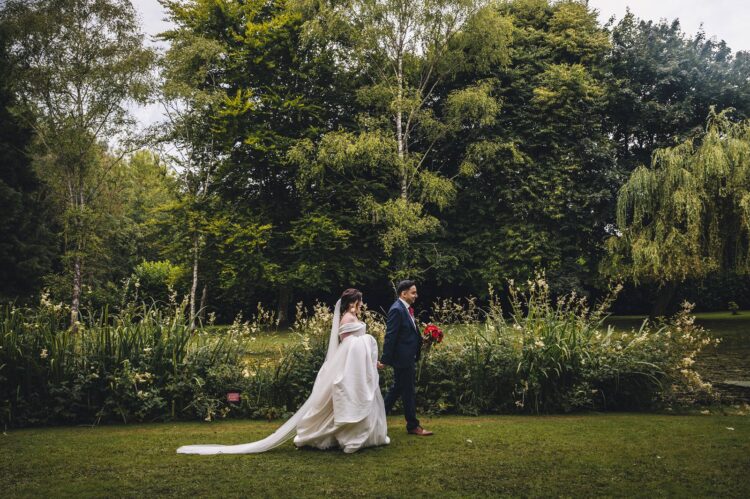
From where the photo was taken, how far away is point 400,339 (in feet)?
22.1

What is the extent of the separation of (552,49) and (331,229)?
538 inches

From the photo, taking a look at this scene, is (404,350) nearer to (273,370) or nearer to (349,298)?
(349,298)

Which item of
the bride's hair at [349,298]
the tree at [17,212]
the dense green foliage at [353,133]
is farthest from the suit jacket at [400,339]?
the tree at [17,212]

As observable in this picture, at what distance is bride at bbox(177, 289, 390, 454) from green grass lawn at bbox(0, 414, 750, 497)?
0.16m

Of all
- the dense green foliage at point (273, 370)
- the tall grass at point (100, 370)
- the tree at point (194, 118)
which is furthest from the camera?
the tree at point (194, 118)

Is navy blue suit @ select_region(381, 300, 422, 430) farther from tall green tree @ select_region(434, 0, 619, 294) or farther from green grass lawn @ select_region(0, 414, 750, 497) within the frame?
tall green tree @ select_region(434, 0, 619, 294)

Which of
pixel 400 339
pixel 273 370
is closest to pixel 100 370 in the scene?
pixel 273 370

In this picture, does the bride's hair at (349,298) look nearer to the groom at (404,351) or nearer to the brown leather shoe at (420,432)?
the groom at (404,351)

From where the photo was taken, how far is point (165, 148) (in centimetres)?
2531

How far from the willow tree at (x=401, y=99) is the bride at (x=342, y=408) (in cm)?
1536

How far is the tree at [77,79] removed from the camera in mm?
23125

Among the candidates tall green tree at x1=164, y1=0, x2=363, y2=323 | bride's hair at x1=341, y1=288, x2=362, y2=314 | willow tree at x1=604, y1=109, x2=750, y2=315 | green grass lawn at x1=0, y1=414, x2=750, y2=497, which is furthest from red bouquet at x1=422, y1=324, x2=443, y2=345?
willow tree at x1=604, y1=109, x2=750, y2=315

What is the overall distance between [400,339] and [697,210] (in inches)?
679

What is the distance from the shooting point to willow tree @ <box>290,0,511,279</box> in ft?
72.6
